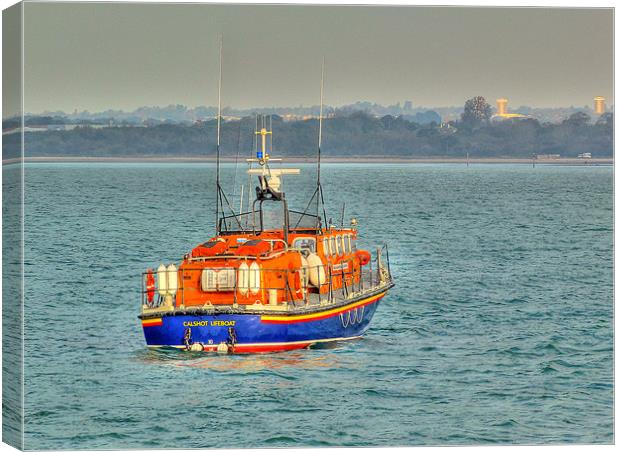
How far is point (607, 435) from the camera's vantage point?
3647 cm

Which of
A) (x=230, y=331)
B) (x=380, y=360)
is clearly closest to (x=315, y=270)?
(x=380, y=360)

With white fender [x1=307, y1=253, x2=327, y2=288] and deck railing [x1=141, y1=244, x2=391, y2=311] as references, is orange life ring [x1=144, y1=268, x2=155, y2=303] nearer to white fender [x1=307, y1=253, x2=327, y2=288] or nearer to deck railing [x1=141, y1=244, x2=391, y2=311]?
deck railing [x1=141, y1=244, x2=391, y2=311]

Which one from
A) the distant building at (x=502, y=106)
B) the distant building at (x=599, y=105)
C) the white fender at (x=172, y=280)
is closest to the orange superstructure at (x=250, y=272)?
the white fender at (x=172, y=280)

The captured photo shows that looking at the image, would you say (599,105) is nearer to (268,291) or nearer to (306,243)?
(306,243)

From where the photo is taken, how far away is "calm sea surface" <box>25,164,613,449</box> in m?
35.6

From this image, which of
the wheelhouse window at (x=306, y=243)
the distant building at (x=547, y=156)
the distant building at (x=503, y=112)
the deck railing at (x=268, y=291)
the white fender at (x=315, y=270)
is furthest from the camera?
the distant building at (x=547, y=156)

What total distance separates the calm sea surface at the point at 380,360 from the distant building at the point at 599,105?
1.81 metres

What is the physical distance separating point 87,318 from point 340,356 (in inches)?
328

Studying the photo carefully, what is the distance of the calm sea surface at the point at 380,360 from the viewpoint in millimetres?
35594

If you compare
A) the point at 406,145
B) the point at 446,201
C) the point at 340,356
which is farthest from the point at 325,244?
the point at 446,201

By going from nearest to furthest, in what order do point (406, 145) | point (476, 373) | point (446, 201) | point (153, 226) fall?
point (476, 373)
point (406, 145)
point (153, 226)
point (446, 201)

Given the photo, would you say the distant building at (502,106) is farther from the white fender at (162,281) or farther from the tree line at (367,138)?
the white fender at (162,281)

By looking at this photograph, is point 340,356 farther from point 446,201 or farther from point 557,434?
point 446,201

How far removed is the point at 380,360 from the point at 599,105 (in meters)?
7.71
